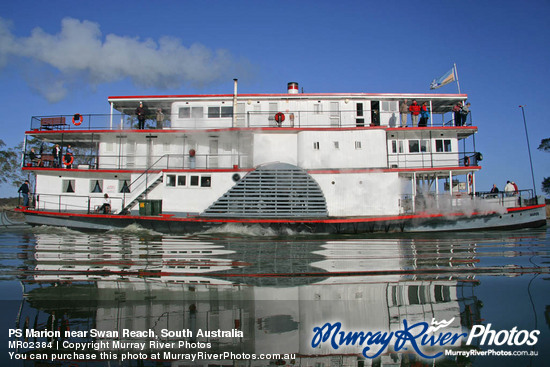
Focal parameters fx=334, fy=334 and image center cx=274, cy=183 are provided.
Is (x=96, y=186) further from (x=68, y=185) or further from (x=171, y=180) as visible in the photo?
(x=171, y=180)

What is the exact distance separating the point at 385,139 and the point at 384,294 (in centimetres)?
1497

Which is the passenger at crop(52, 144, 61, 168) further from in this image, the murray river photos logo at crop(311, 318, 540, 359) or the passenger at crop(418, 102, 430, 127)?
the passenger at crop(418, 102, 430, 127)

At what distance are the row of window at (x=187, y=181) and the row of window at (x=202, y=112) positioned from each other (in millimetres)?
4243

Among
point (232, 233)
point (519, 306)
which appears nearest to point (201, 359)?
point (519, 306)

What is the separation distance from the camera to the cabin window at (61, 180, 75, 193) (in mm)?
19234

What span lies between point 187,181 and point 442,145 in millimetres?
14916

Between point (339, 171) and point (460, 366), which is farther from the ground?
point (339, 171)

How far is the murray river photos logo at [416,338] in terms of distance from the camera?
3328mm

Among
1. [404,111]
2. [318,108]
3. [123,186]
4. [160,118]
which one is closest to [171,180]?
[123,186]

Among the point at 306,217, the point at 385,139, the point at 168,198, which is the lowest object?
the point at 306,217

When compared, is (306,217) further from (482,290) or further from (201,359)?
(201,359)

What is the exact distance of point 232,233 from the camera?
51.5 ft

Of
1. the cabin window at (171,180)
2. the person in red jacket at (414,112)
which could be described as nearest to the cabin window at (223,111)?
the cabin window at (171,180)

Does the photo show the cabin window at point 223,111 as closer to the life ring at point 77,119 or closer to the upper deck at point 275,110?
the upper deck at point 275,110
